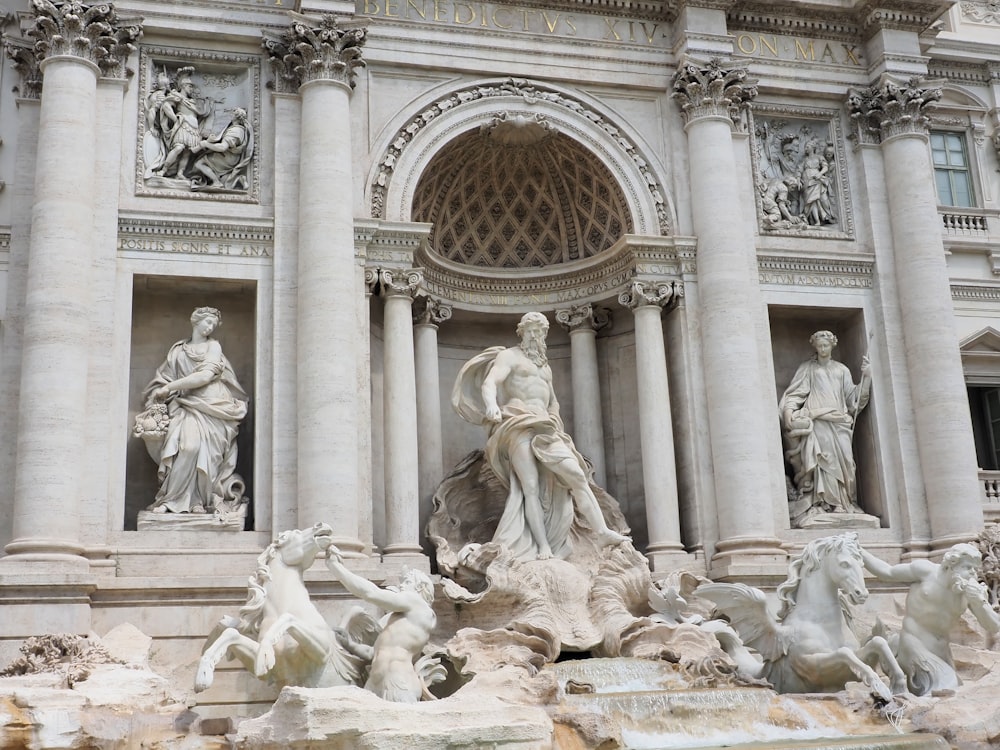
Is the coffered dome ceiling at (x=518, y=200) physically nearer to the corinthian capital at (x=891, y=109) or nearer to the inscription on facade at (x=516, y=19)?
the inscription on facade at (x=516, y=19)

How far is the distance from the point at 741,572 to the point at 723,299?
4285 mm

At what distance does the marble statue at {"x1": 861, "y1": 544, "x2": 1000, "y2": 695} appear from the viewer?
1420cm

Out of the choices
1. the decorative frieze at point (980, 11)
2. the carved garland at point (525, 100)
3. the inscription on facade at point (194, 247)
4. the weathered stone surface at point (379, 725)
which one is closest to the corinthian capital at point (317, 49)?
the carved garland at point (525, 100)

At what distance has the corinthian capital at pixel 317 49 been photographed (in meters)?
18.5

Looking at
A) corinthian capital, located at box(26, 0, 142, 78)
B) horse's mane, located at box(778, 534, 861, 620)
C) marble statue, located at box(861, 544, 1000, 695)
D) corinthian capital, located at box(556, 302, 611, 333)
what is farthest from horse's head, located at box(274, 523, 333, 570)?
corinthian capital, located at box(26, 0, 142, 78)

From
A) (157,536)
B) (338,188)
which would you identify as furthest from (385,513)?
(338,188)

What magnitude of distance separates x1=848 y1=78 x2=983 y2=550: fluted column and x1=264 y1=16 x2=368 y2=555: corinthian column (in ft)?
29.7

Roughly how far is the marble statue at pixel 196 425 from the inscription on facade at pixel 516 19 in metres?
5.87

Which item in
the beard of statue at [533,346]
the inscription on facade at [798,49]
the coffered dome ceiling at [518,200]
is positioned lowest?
the beard of statue at [533,346]

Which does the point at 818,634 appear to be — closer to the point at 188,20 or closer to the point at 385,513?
the point at 385,513

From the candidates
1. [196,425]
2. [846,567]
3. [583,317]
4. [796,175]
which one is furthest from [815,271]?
[196,425]

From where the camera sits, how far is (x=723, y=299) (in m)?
19.4

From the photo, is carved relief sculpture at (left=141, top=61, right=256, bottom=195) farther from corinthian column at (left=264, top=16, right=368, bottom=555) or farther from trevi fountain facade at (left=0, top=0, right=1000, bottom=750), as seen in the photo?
corinthian column at (left=264, top=16, right=368, bottom=555)

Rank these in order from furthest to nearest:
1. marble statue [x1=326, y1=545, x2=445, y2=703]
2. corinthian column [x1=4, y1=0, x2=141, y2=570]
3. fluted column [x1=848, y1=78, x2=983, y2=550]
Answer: fluted column [x1=848, y1=78, x2=983, y2=550], corinthian column [x1=4, y1=0, x2=141, y2=570], marble statue [x1=326, y1=545, x2=445, y2=703]
